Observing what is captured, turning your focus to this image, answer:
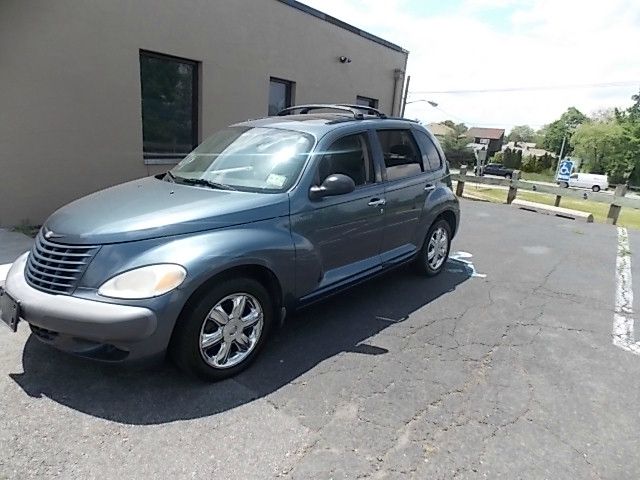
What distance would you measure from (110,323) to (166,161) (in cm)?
589

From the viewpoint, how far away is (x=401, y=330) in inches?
150

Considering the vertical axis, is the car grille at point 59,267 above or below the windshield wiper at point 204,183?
below

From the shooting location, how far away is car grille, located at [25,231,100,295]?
101 inches

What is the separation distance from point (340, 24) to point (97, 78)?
6.66 metres

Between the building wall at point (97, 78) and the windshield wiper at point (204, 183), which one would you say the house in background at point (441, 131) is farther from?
the windshield wiper at point (204, 183)

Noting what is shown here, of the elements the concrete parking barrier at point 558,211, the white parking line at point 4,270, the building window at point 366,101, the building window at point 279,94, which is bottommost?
the white parking line at point 4,270

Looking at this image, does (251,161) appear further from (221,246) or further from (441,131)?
(441,131)

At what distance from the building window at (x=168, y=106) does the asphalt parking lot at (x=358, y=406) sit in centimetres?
490

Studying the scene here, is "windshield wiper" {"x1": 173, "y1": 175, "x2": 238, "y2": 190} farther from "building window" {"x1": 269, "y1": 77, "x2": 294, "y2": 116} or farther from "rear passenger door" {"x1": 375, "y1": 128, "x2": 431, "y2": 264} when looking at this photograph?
"building window" {"x1": 269, "y1": 77, "x2": 294, "y2": 116}

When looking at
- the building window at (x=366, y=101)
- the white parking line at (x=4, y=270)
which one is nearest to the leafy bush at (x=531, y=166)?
the building window at (x=366, y=101)

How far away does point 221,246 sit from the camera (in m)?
2.74

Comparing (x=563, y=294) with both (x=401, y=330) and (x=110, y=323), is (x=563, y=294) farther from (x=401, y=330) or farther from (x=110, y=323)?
(x=110, y=323)

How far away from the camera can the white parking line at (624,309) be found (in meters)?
3.89

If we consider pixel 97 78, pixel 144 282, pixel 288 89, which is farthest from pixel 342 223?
pixel 288 89
